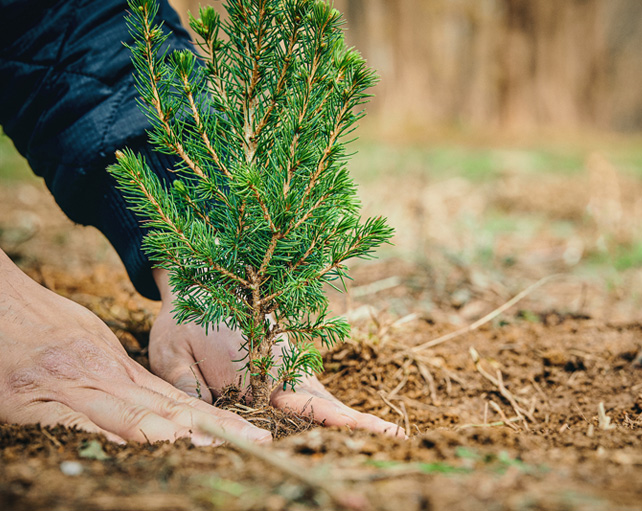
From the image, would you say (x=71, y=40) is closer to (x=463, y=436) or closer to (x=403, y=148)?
(x=463, y=436)

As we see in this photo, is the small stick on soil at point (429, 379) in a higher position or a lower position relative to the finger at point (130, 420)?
higher

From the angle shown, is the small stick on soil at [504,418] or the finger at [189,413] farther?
the small stick on soil at [504,418]

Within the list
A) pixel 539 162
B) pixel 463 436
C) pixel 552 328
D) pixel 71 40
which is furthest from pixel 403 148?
pixel 463 436

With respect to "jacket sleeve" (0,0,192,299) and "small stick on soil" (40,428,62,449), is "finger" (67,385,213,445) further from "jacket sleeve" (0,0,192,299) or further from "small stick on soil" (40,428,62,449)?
"jacket sleeve" (0,0,192,299)

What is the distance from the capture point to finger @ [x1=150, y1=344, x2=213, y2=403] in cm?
161

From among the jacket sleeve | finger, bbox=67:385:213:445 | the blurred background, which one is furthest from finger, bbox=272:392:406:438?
the jacket sleeve

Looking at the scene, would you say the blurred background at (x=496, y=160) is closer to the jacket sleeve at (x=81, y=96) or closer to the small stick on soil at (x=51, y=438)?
the jacket sleeve at (x=81, y=96)

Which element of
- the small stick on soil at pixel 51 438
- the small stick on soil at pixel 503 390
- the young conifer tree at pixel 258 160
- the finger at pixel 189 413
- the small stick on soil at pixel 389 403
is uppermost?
the young conifer tree at pixel 258 160

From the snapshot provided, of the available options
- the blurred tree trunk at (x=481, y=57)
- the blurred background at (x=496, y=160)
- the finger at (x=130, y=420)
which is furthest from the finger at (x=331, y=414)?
the blurred tree trunk at (x=481, y=57)

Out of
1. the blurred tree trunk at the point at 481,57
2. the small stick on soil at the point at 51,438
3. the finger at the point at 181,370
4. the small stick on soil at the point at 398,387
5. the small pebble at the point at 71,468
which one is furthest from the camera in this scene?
the blurred tree trunk at the point at 481,57

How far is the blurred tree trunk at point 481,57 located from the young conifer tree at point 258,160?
1211cm

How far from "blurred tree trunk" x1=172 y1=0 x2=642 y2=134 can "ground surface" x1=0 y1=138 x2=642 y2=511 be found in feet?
31.5

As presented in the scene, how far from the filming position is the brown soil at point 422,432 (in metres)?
0.81

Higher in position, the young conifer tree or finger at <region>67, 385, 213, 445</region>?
the young conifer tree
